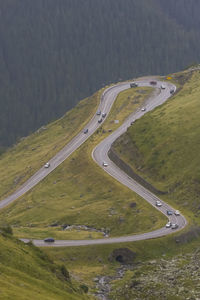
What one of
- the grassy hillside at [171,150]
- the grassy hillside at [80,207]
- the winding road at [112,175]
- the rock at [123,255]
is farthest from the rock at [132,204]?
the rock at [123,255]

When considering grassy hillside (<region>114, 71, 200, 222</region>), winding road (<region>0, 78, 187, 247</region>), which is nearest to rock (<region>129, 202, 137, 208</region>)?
winding road (<region>0, 78, 187, 247</region>)

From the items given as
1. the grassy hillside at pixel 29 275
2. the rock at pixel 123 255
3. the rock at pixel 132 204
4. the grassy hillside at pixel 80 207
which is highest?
the grassy hillside at pixel 29 275

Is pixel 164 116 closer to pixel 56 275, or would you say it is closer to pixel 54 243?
pixel 54 243

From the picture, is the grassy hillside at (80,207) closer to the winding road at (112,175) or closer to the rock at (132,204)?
the rock at (132,204)

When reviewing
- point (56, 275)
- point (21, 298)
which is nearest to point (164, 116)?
point (56, 275)

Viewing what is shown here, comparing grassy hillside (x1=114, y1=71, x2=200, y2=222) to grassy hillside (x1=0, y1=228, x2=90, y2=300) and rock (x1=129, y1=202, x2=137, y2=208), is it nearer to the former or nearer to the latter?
rock (x1=129, y1=202, x2=137, y2=208)

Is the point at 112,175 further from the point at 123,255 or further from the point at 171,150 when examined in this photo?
the point at 123,255
